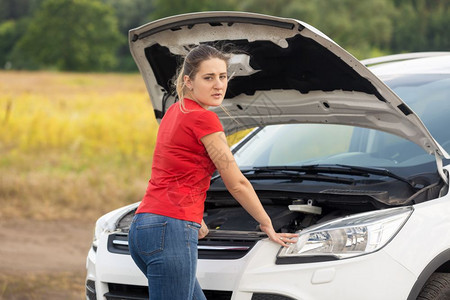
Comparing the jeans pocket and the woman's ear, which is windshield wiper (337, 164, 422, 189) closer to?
the woman's ear

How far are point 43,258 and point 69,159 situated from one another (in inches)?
200

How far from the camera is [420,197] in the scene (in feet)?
12.2

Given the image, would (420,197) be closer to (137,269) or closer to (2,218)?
(137,269)

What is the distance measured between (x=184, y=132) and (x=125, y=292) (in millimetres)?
1047

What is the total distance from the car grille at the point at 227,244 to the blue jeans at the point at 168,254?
385 millimetres

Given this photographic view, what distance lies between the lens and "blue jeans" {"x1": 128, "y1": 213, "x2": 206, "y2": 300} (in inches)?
123

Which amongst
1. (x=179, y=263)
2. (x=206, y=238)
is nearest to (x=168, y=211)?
(x=179, y=263)

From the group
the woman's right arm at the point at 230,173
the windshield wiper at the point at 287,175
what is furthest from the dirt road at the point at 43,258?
the woman's right arm at the point at 230,173

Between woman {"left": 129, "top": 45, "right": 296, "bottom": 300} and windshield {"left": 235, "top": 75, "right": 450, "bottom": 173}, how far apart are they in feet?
4.69

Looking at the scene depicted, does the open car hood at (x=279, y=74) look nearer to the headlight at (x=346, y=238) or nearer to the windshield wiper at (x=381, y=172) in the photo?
the windshield wiper at (x=381, y=172)

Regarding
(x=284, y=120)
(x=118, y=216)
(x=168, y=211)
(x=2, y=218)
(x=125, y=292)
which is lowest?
(x=2, y=218)

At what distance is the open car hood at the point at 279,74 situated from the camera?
11.9 ft

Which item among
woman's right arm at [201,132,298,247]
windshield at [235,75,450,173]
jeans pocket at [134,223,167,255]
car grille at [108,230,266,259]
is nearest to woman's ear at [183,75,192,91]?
woman's right arm at [201,132,298,247]

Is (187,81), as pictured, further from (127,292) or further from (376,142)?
(376,142)
